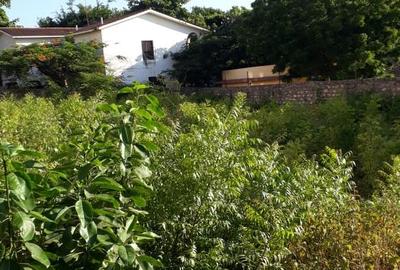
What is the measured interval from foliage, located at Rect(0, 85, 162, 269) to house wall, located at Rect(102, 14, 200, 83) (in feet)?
70.7

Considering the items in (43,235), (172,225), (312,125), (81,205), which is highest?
(81,205)

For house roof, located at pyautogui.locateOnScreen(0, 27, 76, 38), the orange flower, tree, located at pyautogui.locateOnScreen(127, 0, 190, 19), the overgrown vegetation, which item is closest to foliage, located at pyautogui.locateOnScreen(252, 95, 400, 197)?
the overgrown vegetation

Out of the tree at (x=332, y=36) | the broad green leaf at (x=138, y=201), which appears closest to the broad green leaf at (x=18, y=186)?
the broad green leaf at (x=138, y=201)

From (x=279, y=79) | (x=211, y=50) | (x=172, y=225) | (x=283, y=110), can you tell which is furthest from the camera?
(x=211, y=50)

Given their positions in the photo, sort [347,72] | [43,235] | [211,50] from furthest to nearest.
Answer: [211,50] < [347,72] < [43,235]

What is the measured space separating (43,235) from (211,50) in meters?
22.3

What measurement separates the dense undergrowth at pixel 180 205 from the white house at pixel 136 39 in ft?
68.0

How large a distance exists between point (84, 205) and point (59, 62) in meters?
20.3

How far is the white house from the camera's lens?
23750 mm

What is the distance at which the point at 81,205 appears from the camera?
176 centimetres

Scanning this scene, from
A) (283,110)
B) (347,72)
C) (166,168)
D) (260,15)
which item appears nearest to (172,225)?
(166,168)

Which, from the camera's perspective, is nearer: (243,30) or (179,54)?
(243,30)

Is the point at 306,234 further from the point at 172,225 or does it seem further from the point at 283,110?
the point at 283,110

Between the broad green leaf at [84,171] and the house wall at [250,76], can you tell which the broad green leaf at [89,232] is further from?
the house wall at [250,76]
